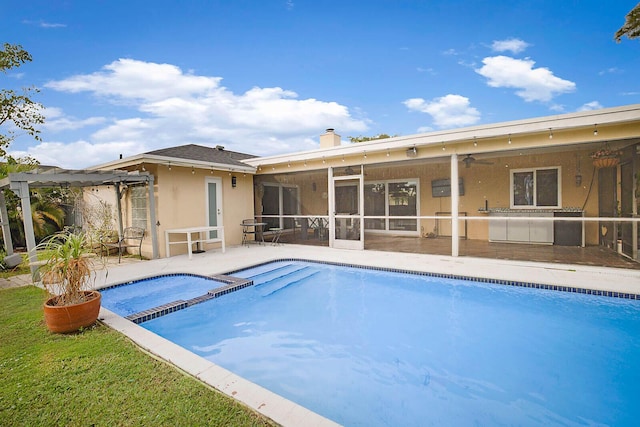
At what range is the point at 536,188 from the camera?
9250 mm

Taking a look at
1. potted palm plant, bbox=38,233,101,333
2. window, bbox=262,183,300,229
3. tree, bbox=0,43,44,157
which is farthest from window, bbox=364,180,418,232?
tree, bbox=0,43,44,157

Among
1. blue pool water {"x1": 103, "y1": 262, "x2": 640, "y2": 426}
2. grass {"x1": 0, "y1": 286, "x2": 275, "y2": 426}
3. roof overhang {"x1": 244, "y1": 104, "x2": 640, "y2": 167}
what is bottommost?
blue pool water {"x1": 103, "y1": 262, "x2": 640, "y2": 426}

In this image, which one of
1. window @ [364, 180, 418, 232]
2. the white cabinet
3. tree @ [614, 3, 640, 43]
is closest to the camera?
tree @ [614, 3, 640, 43]

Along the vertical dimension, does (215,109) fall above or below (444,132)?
above

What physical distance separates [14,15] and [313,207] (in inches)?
418

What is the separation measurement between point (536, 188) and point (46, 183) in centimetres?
1309

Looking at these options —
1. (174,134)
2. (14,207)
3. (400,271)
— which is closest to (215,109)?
(174,134)

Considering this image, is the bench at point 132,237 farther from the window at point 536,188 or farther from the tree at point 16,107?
the window at point 536,188

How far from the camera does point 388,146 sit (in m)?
7.71

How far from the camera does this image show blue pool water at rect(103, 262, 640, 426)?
258cm

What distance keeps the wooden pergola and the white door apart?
1.66 m

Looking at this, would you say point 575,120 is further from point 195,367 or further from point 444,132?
point 195,367

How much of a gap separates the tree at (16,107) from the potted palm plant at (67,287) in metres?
8.08

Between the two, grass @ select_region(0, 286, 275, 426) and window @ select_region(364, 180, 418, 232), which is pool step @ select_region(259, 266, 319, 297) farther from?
window @ select_region(364, 180, 418, 232)
